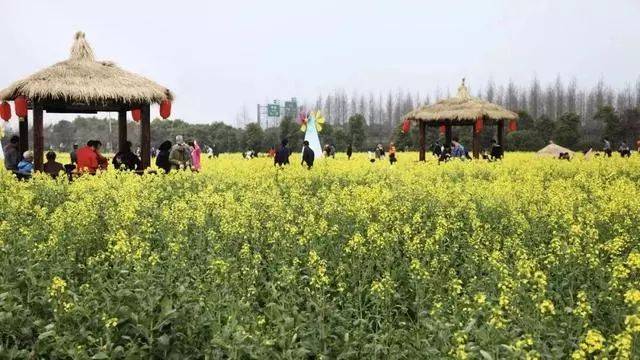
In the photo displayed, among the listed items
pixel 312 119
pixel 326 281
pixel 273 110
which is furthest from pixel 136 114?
pixel 273 110

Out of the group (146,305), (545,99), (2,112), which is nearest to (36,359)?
(146,305)

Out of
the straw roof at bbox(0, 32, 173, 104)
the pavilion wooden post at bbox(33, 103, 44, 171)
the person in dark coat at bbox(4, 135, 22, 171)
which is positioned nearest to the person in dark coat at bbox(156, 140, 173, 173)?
the straw roof at bbox(0, 32, 173, 104)

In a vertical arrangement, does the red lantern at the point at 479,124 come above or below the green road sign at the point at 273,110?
below

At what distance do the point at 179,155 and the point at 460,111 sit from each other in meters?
13.4

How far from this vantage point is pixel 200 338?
4.53 m

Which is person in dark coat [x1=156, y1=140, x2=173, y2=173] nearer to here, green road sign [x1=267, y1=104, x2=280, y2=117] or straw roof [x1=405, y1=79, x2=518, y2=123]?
straw roof [x1=405, y1=79, x2=518, y2=123]

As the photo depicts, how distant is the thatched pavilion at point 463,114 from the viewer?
84.2ft

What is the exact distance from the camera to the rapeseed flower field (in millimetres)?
4031

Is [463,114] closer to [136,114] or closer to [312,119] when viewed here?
[312,119]

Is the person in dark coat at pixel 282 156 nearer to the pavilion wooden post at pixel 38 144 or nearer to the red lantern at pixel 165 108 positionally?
the red lantern at pixel 165 108

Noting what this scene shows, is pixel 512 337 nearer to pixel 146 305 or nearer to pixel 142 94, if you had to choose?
pixel 146 305

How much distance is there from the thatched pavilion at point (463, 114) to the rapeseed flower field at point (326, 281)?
600 inches

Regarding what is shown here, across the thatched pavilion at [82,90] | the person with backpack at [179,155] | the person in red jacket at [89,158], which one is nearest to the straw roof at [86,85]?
the thatched pavilion at [82,90]

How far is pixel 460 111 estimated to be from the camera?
2584 centimetres
